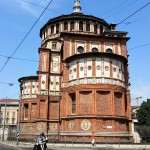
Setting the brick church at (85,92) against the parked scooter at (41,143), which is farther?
the brick church at (85,92)

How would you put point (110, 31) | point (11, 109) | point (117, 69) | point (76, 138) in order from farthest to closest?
point (11, 109)
point (110, 31)
point (117, 69)
point (76, 138)

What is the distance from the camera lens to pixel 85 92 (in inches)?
1421

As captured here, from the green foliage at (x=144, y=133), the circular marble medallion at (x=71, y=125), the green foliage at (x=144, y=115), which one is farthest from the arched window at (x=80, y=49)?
the green foliage at (x=144, y=115)

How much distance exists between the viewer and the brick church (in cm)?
3478

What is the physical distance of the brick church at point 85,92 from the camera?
34781 mm

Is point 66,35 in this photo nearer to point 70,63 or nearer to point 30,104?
point 70,63

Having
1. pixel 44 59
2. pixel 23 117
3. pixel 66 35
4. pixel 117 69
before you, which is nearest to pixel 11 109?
pixel 23 117

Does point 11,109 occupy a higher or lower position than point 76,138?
higher

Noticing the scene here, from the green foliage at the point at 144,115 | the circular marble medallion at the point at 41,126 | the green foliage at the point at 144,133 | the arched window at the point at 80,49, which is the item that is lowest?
the green foliage at the point at 144,133

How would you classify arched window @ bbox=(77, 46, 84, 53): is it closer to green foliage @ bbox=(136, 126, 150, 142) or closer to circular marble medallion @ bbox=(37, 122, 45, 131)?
circular marble medallion @ bbox=(37, 122, 45, 131)

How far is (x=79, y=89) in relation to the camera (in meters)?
36.2

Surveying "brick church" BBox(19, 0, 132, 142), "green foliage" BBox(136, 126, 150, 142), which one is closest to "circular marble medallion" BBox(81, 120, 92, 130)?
"brick church" BBox(19, 0, 132, 142)

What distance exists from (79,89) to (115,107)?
208 inches

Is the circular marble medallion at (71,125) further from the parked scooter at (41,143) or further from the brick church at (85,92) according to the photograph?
the parked scooter at (41,143)
